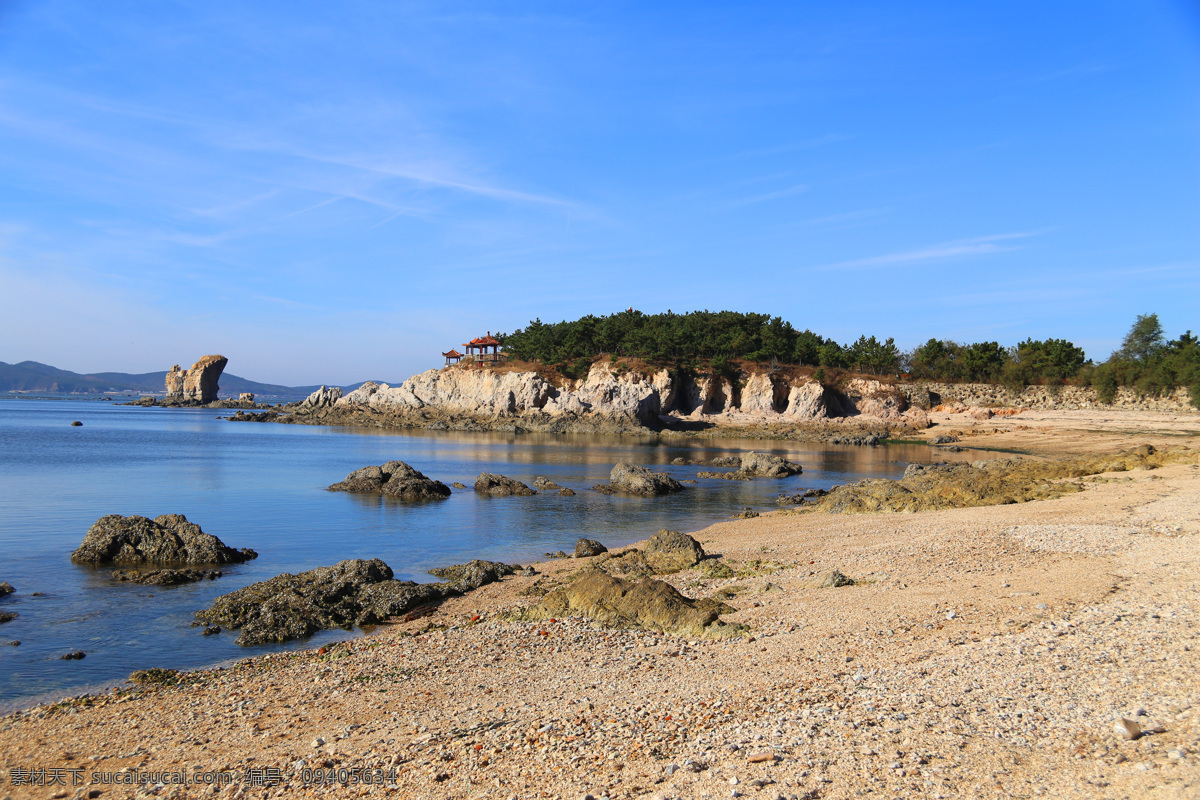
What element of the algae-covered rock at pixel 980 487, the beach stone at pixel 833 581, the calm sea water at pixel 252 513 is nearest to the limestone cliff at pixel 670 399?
the calm sea water at pixel 252 513

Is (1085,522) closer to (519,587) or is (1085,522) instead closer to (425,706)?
(519,587)

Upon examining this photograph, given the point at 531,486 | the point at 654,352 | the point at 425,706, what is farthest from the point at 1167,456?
the point at 654,352

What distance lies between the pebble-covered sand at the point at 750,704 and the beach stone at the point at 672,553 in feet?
9.66

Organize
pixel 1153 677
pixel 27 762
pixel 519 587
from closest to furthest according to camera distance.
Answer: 1. pixel 1153 677
2. pixel 27 762
3. pixel 519 587

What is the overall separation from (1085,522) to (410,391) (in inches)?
3480

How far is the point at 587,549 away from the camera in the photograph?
18656 millimetres

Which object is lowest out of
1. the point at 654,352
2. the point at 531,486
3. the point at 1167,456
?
the point at 531,486

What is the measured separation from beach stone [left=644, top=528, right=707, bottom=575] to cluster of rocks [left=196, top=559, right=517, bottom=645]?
12.7 feet

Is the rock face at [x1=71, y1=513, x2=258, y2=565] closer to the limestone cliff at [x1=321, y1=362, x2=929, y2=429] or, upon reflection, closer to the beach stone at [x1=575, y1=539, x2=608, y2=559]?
the beach stone at [x1=575, y1=539, x2=608, y2=559]

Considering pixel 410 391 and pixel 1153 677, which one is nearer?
pixel 1153 677

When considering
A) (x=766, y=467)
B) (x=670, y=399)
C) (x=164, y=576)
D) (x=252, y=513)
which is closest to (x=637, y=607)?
(x=164, y=576)

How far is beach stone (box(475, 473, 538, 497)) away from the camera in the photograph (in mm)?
31016

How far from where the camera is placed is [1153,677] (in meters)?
6.14

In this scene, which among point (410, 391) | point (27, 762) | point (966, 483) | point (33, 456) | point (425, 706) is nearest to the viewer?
point (27, 762)
